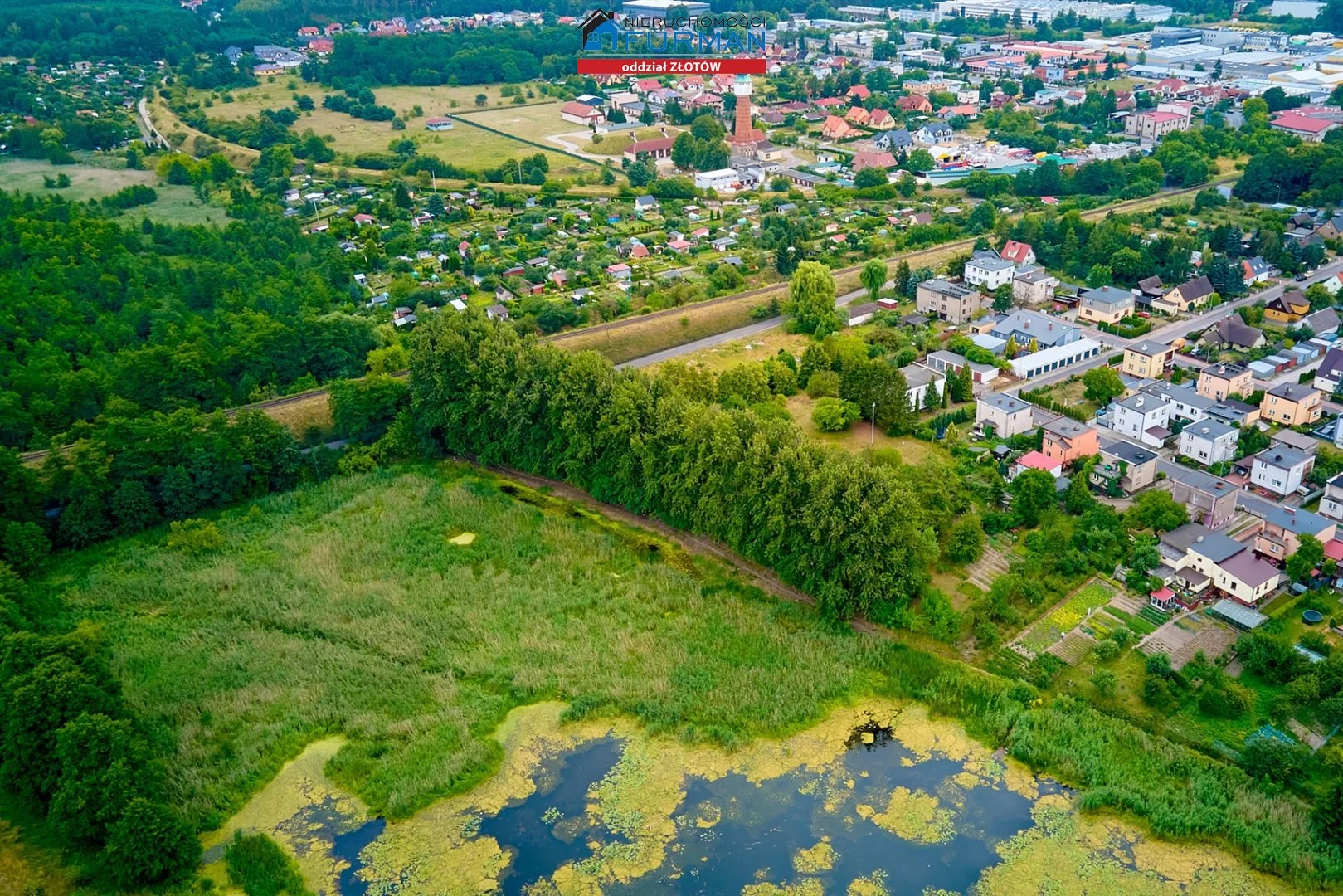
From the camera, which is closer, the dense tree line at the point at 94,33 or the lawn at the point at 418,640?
the lawn at the point at 418,640

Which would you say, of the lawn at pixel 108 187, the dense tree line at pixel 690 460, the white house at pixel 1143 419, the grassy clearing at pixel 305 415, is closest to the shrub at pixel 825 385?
the dense tree line at pixel 690 460

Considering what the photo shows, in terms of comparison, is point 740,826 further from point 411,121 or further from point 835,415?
point 411,121

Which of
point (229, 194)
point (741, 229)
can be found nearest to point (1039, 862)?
point (741, 229)

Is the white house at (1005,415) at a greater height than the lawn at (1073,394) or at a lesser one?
greater

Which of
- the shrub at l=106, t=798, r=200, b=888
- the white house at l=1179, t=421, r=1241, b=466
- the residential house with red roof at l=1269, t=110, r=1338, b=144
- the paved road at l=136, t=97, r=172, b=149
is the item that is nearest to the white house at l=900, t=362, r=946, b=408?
the white house at l=1179, t=421, r=1241, b=466

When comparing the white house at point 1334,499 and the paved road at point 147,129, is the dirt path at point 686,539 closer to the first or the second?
the white house at point 1334,499

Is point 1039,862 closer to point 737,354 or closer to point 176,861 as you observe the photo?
point 176,861
